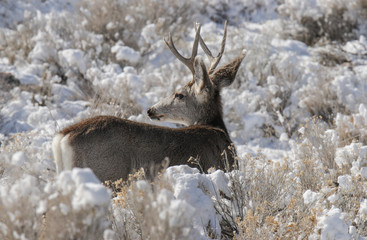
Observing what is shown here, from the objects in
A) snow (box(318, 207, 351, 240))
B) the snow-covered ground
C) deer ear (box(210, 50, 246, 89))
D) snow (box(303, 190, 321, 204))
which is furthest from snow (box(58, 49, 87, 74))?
snow (box(318, 207, 351, 240))

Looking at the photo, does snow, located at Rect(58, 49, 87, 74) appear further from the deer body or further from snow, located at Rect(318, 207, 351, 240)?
snow, located at Rect(318, 207, 351, 240)

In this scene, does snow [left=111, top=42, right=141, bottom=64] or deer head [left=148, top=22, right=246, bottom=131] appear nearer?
deer head [left=148, top=22, right=246, bottom=131]

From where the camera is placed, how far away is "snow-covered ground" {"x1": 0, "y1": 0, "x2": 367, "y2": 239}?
2.38m

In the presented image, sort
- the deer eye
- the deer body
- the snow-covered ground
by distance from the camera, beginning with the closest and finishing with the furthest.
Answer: the snow-covered ground, the deer body, the deer eye

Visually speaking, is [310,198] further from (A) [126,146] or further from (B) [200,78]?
(B) [200,78]

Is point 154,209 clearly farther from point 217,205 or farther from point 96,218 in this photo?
point 217,205

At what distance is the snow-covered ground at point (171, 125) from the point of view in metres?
2.38

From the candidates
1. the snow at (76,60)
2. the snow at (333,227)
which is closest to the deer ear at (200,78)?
the snow at (333,227)

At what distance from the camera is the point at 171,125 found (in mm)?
7680

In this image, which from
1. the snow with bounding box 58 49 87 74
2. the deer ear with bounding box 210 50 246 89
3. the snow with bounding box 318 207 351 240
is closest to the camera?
the snow with bounding box 318 207 351 240

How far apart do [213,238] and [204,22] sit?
10.1 metres

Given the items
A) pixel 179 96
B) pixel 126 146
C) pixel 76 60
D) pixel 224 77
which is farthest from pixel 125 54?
pixel 126 146

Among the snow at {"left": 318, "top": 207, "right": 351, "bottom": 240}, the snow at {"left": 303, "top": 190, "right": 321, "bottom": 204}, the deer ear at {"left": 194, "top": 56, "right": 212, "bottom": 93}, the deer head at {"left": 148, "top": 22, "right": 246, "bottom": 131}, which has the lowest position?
the snow at {"left": 303, "top": 190, "right": 321, "bottom": 204}

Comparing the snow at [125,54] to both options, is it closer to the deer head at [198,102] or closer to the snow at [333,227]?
the deer head at [198,102]
